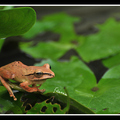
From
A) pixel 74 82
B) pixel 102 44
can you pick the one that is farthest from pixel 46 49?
pixel 74 82

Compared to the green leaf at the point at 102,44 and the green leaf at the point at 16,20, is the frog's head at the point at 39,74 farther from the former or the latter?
the green leaf at the point at 102,44

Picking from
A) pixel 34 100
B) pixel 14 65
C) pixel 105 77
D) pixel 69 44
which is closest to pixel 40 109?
pixel 34 100

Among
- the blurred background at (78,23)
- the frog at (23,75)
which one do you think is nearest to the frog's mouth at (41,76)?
the frog at (23,75)

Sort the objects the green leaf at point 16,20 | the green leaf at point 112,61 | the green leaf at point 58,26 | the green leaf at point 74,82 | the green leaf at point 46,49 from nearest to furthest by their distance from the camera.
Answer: the green leaf at point 16,20 → the green leaf at point 74,82 → the green leaf at point 112,61 → the green leaf at point 46,49 → the green leaf at point 58,26

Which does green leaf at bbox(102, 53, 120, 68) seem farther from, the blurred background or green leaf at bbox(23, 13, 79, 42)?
green leaf at bbox(23, 13, 79, 42)

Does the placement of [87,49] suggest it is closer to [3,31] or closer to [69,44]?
[69,44]

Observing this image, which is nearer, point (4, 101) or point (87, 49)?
point (4, 101)
